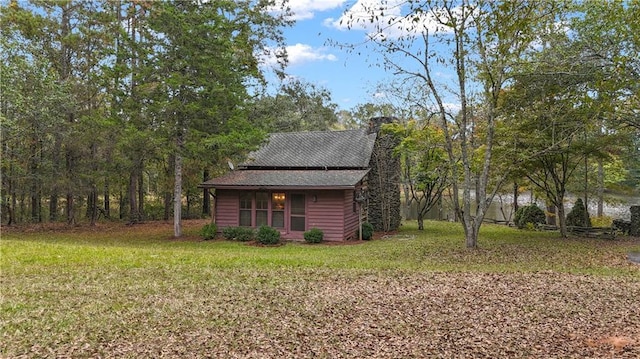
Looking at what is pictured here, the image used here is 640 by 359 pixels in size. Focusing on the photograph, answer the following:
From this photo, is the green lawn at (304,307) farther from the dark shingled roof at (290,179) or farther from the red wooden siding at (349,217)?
the red wooden siding at (349,217)

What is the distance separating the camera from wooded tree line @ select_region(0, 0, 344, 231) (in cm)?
1470

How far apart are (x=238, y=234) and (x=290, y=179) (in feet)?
9.55

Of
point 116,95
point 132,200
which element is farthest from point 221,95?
point 132,200

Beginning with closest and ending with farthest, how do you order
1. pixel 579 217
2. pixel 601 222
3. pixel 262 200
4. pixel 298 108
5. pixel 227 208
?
pixel 262 200
pixel 227 208
pixel 579 217
pixel 601 222
pixel 298 108

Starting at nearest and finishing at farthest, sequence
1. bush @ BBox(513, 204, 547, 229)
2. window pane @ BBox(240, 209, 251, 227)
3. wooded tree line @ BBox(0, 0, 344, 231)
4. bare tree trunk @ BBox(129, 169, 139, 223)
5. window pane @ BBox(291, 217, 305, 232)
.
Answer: wooded tree line @ BBox(0, 0, 344, 231), window pane @ BBox(291, 217, 305, 232), window pane @ BBox(240, 209, 251, 227), bare tree trunk @ BBox(129, 169, 139, 223), bush @ BBox(513, 204, 547, 229)

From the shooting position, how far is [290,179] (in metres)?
16.2

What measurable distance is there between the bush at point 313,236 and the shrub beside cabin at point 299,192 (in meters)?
0.49

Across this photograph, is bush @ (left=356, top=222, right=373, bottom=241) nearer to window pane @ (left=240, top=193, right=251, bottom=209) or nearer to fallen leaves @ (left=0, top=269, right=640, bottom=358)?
window pane @ (left=240, top=193, right=251, bottom=209)

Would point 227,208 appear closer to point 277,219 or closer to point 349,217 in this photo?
point 277,219

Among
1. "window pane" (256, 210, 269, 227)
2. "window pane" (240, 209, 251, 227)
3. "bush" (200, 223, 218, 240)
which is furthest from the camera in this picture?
"window pane" (240, 209, 251, 227)

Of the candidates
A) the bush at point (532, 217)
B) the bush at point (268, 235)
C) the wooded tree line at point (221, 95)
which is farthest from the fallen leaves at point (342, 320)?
the bush at point (532, 217)

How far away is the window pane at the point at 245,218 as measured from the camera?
16516 millimetres

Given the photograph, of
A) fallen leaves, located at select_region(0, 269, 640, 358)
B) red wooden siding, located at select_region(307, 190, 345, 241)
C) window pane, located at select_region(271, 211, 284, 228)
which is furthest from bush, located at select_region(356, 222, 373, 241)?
fallen leaves, located at select_region(0, 269, 640, 358)

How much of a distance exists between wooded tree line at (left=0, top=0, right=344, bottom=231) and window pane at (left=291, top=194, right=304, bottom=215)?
2628 mm
